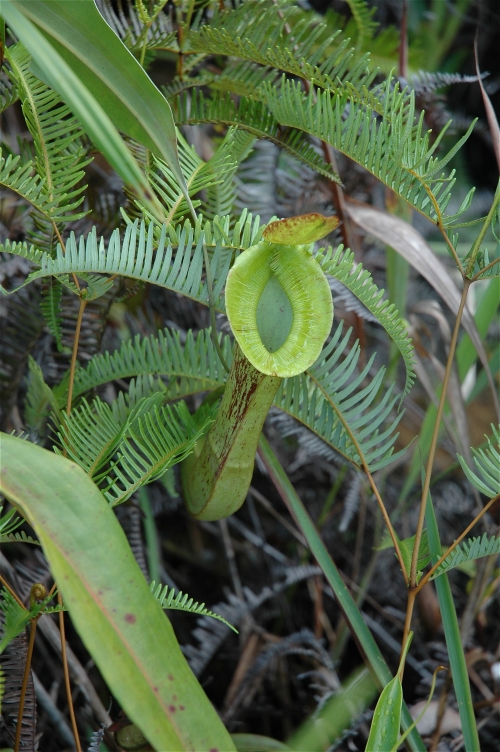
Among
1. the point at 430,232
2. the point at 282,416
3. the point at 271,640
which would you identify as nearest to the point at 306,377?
the point at 282,416

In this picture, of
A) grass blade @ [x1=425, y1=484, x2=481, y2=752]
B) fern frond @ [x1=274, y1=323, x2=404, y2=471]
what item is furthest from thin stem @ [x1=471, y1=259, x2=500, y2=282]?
grass blade @ [x1=425, y1=484, x2=481, y2=752]

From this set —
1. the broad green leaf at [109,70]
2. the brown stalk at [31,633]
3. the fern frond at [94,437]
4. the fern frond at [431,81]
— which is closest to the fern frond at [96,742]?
the brown stalk at [31,633]

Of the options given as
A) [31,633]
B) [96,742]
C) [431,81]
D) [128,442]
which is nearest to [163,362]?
[128,442]

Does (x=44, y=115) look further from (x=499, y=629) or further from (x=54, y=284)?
(x=499, y=629)

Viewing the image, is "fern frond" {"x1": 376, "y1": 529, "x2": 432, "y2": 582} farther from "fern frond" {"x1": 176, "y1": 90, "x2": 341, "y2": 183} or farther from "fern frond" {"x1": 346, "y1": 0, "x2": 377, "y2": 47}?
"fern frond" {"x1": 346, "y1": 0, "x2": 377, "y2": 47}

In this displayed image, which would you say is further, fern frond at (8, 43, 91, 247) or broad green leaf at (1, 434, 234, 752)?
fern frond at (8, 43, 91, 247)

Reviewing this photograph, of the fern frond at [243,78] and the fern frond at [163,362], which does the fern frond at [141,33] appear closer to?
the fern frond at [243,78]

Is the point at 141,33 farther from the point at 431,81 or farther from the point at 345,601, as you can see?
the point at 345,601
